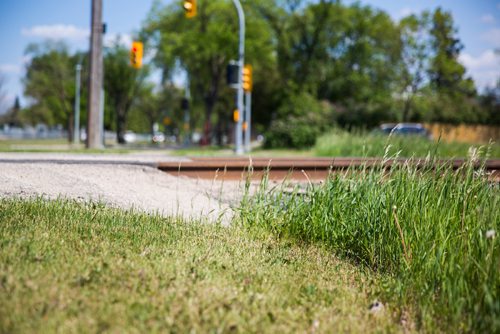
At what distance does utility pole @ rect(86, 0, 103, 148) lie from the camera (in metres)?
17.6

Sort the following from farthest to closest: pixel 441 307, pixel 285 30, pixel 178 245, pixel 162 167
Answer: pixel 285 30
pixel 162 167
pixel 178 245
pixel 441 307

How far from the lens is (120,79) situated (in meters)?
48.4

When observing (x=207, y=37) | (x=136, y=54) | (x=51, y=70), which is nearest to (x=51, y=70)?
(x=51, y=70)

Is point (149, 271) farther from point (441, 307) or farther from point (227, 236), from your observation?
point (441, 307)

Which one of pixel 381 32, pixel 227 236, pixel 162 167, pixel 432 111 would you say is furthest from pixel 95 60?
pixel 381 32

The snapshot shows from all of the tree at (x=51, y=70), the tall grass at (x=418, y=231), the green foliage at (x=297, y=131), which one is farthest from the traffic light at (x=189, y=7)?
the tree at (x=51, y=70)

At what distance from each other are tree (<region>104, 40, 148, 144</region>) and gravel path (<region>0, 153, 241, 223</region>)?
40864 millimetres

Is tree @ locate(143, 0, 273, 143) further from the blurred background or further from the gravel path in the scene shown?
the gravel path

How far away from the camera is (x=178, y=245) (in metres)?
4.26

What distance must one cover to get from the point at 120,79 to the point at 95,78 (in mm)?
31747

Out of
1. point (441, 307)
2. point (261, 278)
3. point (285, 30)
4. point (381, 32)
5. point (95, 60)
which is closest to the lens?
point (441, 307)

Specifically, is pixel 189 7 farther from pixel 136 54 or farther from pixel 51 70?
pixel 51 70

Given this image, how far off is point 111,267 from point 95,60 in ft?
51.3

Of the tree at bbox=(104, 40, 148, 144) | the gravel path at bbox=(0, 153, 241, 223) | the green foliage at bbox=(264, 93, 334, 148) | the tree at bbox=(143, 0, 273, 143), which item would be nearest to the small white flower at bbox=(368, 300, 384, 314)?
the gravel path at bbox=(0, 153, 241, 223)
